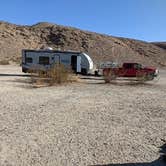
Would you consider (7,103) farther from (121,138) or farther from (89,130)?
(121,138)

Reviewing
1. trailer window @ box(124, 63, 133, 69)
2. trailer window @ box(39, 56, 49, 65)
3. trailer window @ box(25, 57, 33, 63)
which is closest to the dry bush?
trailer window @ box(39, 56, 49, 65)

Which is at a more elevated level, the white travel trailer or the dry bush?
the white travel trailer

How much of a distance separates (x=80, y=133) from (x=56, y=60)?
87.9 feet

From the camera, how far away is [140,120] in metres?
12.2

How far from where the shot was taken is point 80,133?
10.1 metres

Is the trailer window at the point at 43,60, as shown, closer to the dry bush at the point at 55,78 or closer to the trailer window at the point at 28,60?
the trailer window at the point at 28,60

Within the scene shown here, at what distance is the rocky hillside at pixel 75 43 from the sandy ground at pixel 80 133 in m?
64.2

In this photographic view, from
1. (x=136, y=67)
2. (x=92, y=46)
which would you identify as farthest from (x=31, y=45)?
(x=136, y=67)

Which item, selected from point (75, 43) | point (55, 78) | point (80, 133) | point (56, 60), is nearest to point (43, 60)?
point (56, 60)

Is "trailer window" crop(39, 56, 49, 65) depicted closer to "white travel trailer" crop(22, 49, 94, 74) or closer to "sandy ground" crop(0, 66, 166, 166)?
"white travel trailer" crop(22, 49, 94, 74)

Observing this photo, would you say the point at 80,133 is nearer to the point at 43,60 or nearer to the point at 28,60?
the point at 43,60

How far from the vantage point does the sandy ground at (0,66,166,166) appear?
26.2 ft

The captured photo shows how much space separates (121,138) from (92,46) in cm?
7718

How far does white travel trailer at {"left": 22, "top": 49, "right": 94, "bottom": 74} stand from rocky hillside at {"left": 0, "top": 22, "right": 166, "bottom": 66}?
40.5 metres
